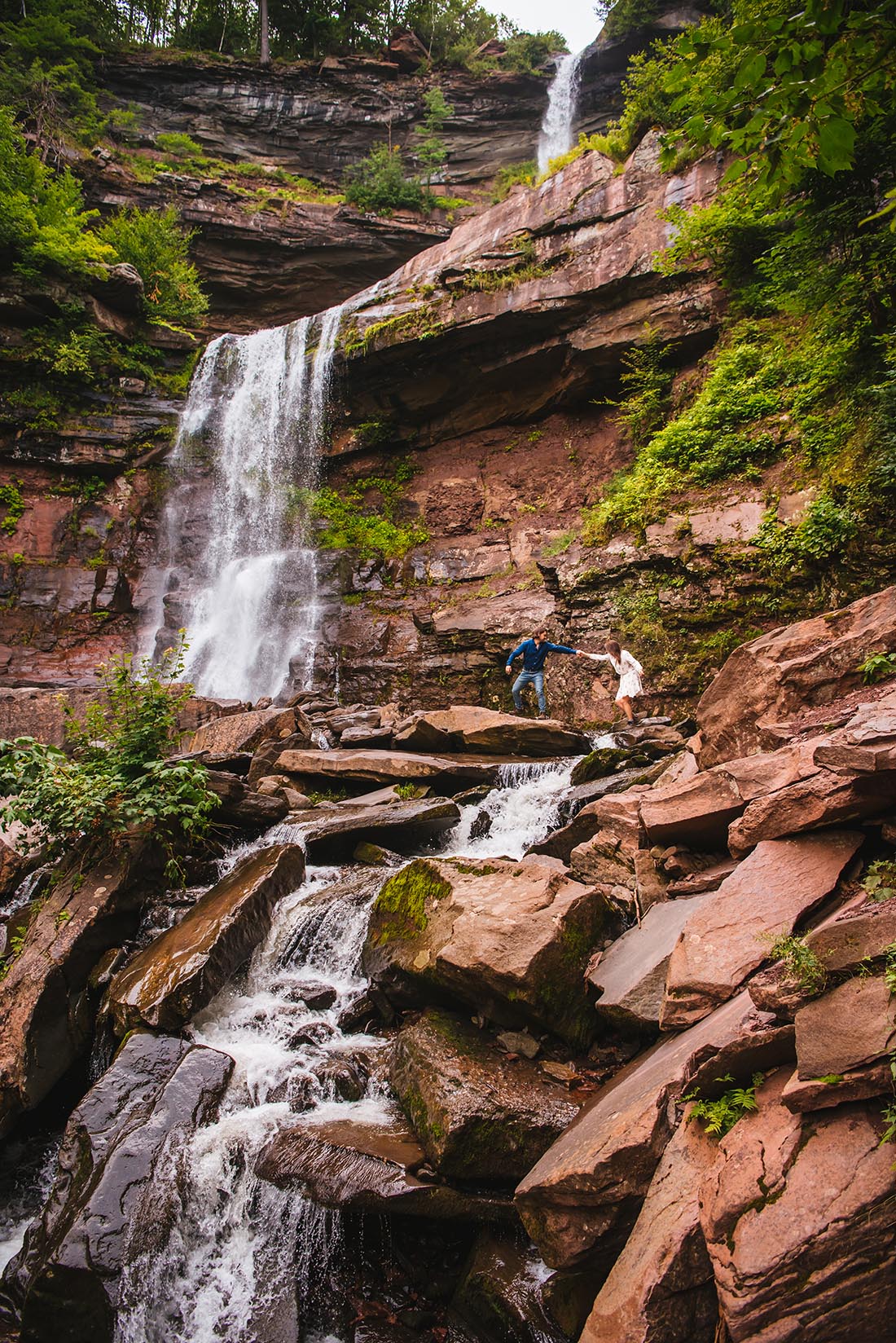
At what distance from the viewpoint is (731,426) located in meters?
11.5

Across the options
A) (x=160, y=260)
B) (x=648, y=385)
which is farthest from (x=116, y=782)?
(x=160, y=260)

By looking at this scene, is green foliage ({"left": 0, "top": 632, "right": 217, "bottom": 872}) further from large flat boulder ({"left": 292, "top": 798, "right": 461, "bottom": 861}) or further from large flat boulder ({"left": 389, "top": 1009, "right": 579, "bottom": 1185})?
large flat boulder ({"left": 389, "top": 1009, "right": 579, "bottom": 1185})

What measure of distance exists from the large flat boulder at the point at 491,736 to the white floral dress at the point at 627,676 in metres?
1.14

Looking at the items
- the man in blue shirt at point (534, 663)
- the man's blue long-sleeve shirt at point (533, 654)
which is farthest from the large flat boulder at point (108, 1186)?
the man's blue long-sleeve shirt at point (533, 654)

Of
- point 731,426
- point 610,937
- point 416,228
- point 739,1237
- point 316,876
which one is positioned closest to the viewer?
point 739,1237

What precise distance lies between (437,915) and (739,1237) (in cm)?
275

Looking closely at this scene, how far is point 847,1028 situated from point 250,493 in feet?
62.8

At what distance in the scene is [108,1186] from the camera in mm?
3480

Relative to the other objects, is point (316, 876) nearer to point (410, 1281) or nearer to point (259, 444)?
point (410, 1281)

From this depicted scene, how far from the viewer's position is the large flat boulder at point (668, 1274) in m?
2.13

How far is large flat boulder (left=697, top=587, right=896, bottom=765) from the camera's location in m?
4.57

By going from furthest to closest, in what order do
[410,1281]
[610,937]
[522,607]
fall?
[522,607]
[610,937]
[410,1281]

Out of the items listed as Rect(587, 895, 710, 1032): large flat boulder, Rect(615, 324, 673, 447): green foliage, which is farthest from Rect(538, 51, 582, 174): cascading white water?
Rect(587, 895, 710, 1032): large flat boulder

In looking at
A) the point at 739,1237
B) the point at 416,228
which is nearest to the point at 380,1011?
the point at 739,1237
